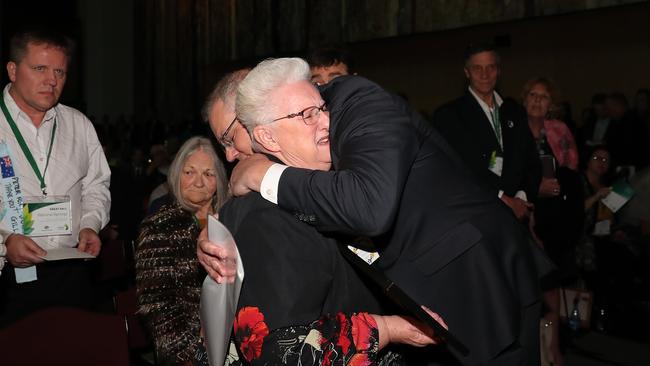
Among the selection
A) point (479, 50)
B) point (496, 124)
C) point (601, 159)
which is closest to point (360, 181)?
point (496, 124)

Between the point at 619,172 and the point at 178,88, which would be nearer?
the point at 619,172

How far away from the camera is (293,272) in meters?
1.48

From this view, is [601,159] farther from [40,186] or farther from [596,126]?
[40,186]

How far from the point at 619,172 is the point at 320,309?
5078 millimetres

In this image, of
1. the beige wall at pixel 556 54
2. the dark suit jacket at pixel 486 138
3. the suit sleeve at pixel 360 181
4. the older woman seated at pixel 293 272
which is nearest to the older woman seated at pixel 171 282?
the older woman seated at pixel 293 272

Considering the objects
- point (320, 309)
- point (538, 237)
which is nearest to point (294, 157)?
→ point (320, 309)

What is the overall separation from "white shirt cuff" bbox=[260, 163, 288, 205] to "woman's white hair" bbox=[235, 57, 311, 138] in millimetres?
135

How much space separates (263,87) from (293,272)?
0.47 metres

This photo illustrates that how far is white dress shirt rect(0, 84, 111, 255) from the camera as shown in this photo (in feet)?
10.1

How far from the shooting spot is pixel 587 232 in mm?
5504

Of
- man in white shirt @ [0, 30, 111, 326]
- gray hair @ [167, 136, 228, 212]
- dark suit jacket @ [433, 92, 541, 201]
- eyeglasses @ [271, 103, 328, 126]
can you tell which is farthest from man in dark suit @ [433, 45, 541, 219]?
eyeglasses @ [271, 103, 328, 126]

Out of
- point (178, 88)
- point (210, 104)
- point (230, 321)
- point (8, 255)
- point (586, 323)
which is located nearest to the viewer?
point (230, 321)

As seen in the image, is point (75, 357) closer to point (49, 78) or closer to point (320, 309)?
point (320, 309)

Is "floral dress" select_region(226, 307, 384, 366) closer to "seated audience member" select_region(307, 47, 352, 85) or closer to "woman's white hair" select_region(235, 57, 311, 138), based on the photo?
"woman's white hair" select_region(235, 57, 311, 138)
